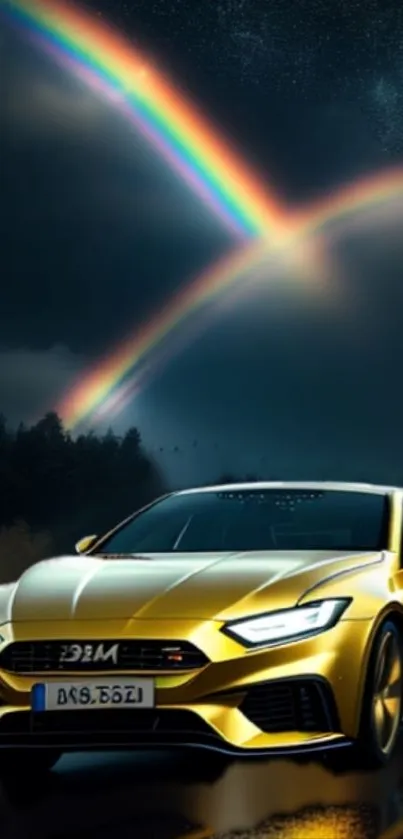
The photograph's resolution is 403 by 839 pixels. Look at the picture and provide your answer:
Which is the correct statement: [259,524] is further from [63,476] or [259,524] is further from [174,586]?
[63,476]

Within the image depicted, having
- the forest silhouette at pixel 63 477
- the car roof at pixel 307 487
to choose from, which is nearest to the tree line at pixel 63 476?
the forest silhouette at pixel 63 477

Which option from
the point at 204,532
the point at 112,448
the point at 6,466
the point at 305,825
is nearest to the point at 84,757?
the point at 204,532

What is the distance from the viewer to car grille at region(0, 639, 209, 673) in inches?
298

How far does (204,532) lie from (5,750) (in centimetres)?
238

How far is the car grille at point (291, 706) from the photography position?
300 inches

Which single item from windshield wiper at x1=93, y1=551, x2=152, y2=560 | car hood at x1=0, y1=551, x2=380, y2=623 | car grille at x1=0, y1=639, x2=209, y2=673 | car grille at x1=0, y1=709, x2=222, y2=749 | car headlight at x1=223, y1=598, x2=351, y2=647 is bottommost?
car grille at x1=0, y1=709, x2=222, y2=749

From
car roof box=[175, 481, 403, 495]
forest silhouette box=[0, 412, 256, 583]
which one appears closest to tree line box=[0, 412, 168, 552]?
forest silhouette box=[0, 412, 256, 583]

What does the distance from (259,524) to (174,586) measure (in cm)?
162

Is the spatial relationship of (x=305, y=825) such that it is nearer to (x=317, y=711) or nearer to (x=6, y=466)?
(x=317, y=711)

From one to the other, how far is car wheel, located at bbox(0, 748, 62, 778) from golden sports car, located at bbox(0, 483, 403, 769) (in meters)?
0.02

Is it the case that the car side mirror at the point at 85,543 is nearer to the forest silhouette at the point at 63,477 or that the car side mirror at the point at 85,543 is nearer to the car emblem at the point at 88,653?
the car emblem at the point at 88,653

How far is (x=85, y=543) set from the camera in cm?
988

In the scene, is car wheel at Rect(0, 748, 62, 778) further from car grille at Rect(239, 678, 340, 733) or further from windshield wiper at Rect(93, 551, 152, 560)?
windshield wiper at Rect(93, 551, 152, 560)

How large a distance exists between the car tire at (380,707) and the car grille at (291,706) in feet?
0.65
